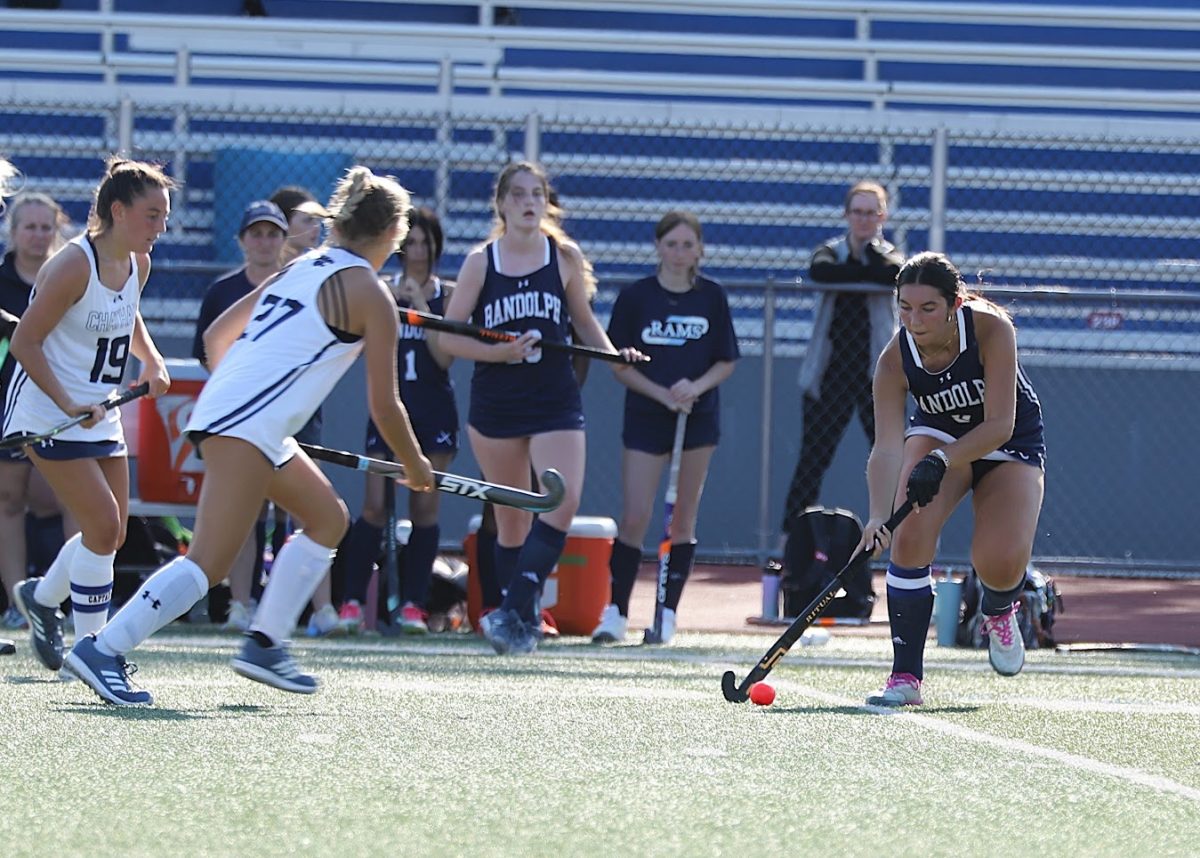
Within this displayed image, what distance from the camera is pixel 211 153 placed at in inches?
486

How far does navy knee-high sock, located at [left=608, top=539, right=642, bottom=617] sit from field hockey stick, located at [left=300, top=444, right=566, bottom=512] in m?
2.59

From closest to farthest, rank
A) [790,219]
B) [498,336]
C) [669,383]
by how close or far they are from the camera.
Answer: [498,336], [669,383], [790,219]

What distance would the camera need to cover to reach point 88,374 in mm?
6484

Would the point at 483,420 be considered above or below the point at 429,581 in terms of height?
above

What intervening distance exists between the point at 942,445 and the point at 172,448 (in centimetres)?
412

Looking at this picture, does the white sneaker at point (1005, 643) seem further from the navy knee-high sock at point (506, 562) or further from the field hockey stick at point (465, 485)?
the navy knee-high sock at point (506, 562)

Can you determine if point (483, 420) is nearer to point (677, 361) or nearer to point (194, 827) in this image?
point (677, 361)

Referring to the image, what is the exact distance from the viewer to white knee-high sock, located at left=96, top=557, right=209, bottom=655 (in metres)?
5.54

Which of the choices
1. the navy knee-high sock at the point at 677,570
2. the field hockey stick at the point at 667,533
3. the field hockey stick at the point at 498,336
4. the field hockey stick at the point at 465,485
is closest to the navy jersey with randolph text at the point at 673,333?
the field hockey stick at the point at 667,533

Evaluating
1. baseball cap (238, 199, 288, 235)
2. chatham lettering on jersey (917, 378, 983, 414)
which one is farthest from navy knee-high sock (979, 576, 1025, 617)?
baseball cap (238, 199, 288, 235)

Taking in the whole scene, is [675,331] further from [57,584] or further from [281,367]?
[281,367]

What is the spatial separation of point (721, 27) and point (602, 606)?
8.30m

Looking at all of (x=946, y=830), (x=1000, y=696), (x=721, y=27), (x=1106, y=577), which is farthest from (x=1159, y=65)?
(x=946, y=830)

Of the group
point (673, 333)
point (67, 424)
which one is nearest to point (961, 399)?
point (673, 333)
